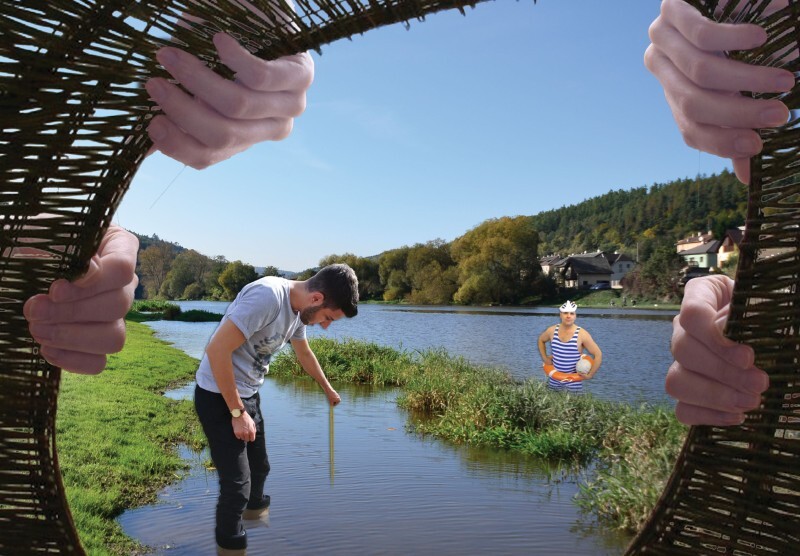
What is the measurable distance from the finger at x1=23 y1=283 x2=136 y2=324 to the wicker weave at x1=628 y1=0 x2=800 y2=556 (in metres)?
1.16

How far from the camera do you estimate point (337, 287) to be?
3463mm

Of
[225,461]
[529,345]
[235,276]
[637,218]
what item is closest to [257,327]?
[225,461]

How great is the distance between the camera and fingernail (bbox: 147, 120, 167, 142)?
118 centimetres

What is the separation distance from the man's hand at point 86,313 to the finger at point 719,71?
1088mm

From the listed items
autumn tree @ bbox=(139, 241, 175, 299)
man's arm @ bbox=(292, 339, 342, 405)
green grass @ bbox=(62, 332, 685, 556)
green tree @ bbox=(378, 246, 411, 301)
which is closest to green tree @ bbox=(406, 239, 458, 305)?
green tree @ bbox=(378, 246, 411, 301)

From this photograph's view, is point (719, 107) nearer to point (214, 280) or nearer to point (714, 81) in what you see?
point (714, 81)

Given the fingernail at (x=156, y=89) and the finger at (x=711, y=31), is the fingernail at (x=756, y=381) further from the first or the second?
the fingernail at (x=156, y=89)

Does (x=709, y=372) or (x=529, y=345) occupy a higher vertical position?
(x=709, y=372)

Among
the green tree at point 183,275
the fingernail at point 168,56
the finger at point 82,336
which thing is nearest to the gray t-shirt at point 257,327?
the finger at point 82,336

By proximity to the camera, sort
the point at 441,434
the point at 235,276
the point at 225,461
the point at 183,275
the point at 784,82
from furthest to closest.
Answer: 1. the point at 183,275
2. the point at 235,276
3. the point at 441,434
4. the point at 225,461
5. the point at 784,82

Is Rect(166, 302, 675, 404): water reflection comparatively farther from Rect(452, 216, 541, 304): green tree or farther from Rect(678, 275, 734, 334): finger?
Rect(452, 216, 541, 304): green tree

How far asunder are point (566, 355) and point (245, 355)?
14.7 ft

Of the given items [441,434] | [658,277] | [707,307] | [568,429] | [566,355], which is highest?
[658,277]

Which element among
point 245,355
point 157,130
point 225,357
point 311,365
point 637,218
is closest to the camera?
point 157,130
